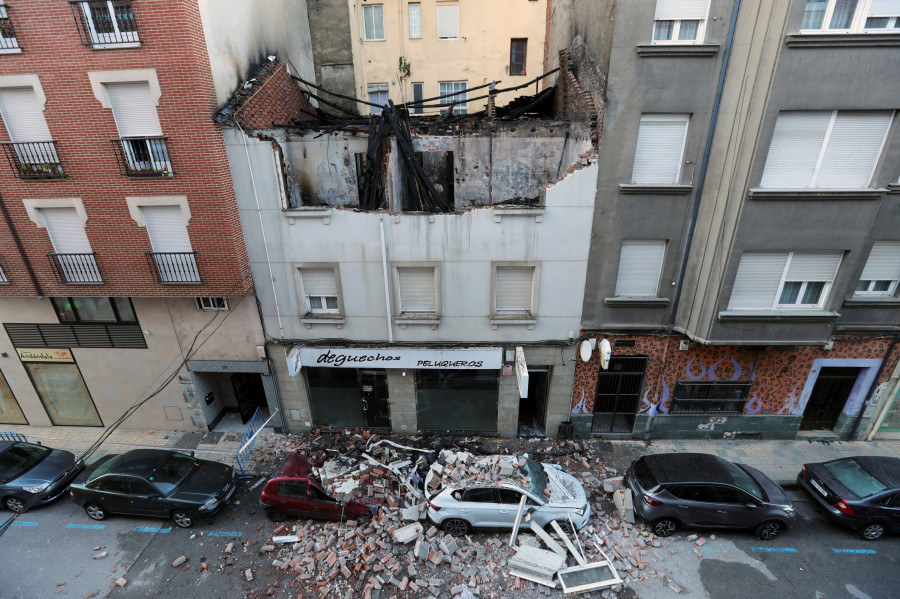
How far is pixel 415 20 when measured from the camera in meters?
16.9

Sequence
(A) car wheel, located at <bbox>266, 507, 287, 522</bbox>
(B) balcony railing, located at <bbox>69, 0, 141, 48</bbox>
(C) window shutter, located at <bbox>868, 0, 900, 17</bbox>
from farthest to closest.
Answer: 1. (A) car wheel, located at <bbox>266, 507, 287, 522</bbox>
2. (B) balcony railing, located at <bbox>69, 0, 141, 48</bbox>
3. (C) window shutter, located at <bbox>868, 0, 900, 17</bbox>

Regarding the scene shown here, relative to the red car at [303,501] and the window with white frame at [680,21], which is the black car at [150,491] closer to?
the red car at [303,501]

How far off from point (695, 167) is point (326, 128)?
1002 centimetres

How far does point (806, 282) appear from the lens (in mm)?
10688

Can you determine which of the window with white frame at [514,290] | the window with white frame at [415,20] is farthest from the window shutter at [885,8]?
the window with white frame at [415,20]

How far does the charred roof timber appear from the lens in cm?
1098

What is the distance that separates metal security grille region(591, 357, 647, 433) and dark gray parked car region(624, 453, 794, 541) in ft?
10.0

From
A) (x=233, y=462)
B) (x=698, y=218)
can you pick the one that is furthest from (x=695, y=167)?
(x=233, y=462)

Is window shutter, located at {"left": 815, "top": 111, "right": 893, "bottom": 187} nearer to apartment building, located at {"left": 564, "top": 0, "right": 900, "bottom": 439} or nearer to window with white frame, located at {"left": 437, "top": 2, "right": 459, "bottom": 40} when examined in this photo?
apartment building, located at {"left": 564, "top": 0, "right": 900, "bottom": 439}

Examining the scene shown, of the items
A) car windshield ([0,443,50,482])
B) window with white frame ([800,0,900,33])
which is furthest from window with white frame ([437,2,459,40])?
car windshield ([0,443,50,482])

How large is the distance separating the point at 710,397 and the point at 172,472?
15.5 m

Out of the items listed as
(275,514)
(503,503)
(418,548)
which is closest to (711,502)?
(503,503)

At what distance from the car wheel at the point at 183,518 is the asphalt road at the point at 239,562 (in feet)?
0.57

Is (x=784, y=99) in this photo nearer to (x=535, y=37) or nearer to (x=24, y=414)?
(x=535, y=37)
